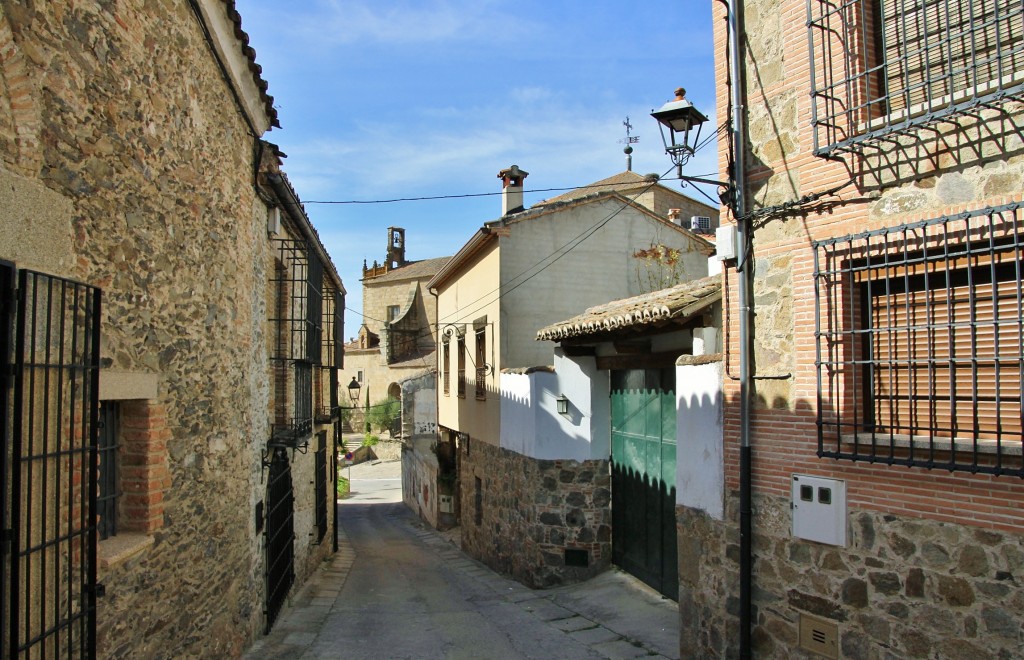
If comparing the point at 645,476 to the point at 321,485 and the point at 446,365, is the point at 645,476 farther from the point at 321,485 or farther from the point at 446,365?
the point at 446,365

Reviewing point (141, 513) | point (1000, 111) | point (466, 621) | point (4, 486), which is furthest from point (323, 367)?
point (1000, 111)

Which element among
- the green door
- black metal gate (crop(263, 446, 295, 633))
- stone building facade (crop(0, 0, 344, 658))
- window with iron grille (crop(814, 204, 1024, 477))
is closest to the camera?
stone building facade (crop(0, 0, 344, 658))

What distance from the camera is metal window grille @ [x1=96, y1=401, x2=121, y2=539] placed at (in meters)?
4.89

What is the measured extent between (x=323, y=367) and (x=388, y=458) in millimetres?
23256

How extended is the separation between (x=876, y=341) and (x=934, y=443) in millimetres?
846

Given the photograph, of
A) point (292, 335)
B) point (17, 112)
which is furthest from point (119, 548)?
point (292, 335)

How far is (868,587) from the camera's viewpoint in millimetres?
4918

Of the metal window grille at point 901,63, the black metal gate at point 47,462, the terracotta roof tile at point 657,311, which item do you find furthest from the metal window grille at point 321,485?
the metal window grille at point 901,63

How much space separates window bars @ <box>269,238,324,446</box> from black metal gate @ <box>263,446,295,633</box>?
446mm

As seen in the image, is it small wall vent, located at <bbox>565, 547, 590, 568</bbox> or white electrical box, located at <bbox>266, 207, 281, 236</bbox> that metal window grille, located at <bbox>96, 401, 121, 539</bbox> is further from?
small wall vent, located at <bbox>565, 547, 590, 568</bbox>

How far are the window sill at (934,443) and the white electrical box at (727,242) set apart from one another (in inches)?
65.4

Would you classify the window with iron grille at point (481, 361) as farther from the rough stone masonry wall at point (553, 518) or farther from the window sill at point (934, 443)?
the window sill at point (934, 443)

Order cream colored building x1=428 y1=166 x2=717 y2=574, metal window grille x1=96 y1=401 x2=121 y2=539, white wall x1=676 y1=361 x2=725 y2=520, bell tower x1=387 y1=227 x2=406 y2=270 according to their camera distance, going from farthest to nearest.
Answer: bell tower x1=387 y1=227 x2=406 y2=270 < cream colored building x1=428 y1=166 x2=717 y2=574 < white wall x1=676 y1=361 x2=725 y2=520 < metal window grille x1=96 y1=401 x2=121 y2=539

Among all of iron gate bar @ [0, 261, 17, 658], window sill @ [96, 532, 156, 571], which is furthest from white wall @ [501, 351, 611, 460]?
iron gate bar @ [0, 261, 17, 658]
